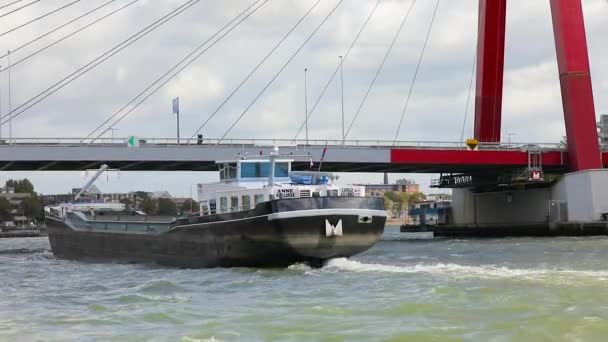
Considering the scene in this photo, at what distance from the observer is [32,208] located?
622ft

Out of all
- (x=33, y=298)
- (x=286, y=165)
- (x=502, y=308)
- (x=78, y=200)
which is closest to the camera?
(x=502, y=308)

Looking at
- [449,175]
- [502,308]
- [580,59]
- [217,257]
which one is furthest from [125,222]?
[449,175]

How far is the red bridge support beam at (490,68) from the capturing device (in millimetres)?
67562

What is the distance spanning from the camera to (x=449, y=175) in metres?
77.2

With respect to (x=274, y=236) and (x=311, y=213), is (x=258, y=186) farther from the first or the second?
(x=311, y=213)

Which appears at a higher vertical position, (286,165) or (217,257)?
(286,165)

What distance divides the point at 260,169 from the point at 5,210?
168699 mm

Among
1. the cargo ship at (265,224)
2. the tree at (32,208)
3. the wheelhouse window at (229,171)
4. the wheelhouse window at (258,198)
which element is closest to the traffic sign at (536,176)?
the cargo ship at (265,224)

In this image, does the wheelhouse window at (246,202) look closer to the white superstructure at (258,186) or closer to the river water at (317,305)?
the white superstructure at (258,186)

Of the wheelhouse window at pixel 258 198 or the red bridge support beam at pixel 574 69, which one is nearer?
the wheelhouse window at pixel 258 198

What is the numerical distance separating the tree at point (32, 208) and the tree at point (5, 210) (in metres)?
3.32

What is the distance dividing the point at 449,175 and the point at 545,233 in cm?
1452

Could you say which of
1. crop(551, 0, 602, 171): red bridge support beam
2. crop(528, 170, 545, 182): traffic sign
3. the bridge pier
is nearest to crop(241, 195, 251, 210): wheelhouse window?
the bridge pier

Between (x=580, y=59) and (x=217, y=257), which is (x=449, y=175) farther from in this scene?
(x=217, y=257)
